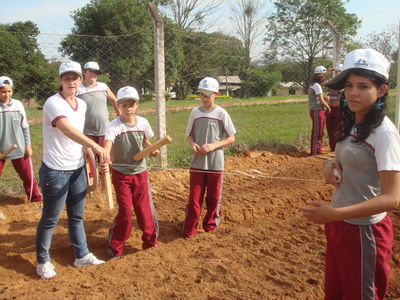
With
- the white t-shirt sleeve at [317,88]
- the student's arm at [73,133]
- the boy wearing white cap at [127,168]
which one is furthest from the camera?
the white t-shirt sleeve at [317,88]

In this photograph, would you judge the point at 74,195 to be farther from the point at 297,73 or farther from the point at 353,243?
the point at 297,73

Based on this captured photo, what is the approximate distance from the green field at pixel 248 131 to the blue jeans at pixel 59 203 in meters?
2.57

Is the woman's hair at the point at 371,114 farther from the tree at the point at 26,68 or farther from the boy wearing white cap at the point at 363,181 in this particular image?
the tree at the point at 26,68

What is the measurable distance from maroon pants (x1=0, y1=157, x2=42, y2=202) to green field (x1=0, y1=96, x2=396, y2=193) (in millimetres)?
461

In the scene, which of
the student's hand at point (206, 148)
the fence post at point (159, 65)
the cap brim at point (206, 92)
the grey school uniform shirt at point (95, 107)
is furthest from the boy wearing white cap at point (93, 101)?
the student's hand at point (206, 148)

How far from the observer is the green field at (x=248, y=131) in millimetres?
7660

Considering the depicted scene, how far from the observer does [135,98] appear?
3.92 m

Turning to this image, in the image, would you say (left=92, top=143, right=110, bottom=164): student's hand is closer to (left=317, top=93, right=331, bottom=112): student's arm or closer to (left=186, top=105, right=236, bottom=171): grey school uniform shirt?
(left=186, top=105, right=236, bottom=171): grey school uniform shirt

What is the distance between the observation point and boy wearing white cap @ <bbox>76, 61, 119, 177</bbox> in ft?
17.9

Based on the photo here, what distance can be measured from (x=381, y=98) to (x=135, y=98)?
8.21 feet

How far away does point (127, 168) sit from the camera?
401 cm

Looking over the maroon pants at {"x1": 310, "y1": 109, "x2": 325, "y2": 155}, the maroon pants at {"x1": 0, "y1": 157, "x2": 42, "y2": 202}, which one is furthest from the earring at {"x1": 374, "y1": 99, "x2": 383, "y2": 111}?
the maroon pants at {"x1": 310, "y1": 109, "x2": 325, "y2": 155}

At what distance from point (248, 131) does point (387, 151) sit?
31.3 feet

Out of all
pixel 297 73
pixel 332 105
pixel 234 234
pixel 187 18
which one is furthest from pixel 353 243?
pixel 187 18
